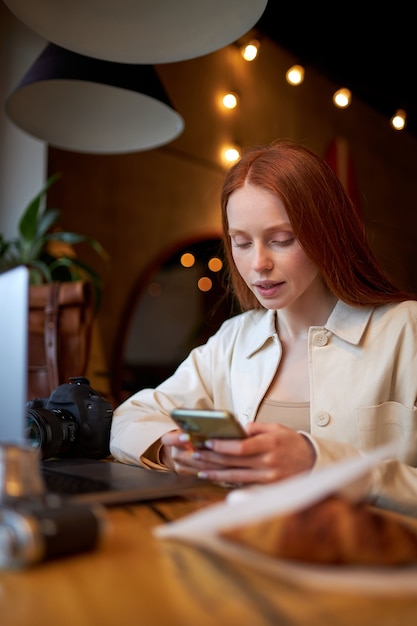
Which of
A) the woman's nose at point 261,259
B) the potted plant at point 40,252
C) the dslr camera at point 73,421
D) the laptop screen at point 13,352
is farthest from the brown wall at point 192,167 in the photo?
the laptop screen at point 13,352

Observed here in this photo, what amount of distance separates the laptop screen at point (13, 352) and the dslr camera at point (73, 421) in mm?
495

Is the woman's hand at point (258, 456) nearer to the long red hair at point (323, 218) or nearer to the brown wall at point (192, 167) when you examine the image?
the long red hair at point (323, 218)

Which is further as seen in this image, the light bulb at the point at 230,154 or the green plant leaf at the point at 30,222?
the light bulb at the point at 230,154

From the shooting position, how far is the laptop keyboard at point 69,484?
83 centimetres

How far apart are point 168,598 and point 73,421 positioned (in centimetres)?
80

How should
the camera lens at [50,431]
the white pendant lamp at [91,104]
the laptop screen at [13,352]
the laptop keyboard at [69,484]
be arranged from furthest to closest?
the white pendant lamp at [91,104] → the camera lens at [50,431] → the laptop keyboard at [69,484] → the laptop screen at [13,352]

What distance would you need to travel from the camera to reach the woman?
1274 millimetres

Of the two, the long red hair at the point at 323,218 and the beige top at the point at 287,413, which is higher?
the long red hair at the point at 323,218

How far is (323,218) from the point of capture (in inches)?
52.2

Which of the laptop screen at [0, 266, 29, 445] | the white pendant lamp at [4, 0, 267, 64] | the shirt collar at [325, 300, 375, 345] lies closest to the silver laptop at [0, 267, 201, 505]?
the laptop screen at [0, 266, 29, 445]

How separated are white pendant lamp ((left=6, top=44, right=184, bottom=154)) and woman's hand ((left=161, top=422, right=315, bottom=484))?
4.24 feet

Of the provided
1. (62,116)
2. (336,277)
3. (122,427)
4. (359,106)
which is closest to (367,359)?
(336,277)

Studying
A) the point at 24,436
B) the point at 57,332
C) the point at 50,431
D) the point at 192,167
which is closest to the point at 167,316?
the point at 192,167

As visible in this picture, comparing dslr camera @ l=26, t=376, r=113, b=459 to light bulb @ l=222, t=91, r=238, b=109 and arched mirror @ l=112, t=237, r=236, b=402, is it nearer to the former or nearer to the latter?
arched mirror @ l=112, t=237, r=236, b=402
